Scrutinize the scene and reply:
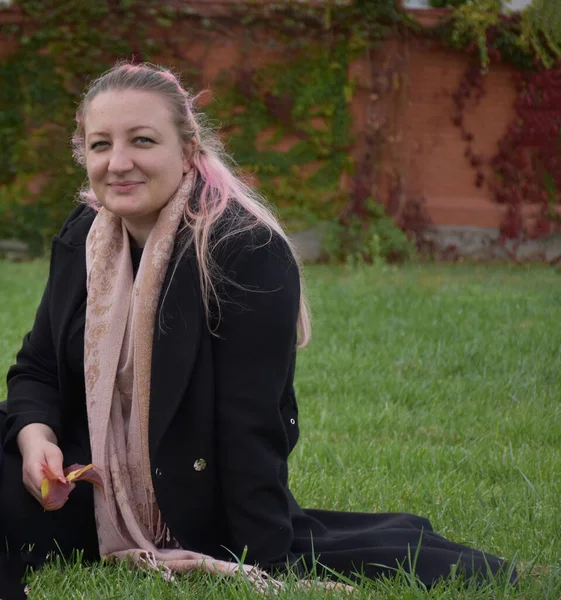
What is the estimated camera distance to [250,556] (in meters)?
2.73

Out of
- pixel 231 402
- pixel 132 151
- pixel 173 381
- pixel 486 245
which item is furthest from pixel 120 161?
pixel 486 245

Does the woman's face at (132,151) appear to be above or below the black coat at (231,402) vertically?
above

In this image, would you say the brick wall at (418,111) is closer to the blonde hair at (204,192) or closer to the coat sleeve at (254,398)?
the blonde hair at (204,192)

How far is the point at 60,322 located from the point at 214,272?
553 millimetres

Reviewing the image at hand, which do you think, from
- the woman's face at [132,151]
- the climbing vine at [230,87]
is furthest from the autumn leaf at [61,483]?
the climbing vine at [230,87]

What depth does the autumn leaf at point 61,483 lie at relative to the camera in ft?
8.98

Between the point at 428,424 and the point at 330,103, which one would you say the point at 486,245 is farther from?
the point at 428,424

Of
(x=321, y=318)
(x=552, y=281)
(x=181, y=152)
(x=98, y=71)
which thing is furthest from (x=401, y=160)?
(x=181, y=152)

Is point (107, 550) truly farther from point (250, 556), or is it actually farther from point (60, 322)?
point (60, 322)

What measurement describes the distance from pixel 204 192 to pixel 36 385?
800 mm

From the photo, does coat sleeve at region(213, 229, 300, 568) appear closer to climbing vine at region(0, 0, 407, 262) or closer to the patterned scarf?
the patterned scarf

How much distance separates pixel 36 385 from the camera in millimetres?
3033

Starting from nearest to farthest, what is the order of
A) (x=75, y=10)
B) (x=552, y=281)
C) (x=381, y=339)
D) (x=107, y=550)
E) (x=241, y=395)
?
(x=241, y=395), (x=107, y=550), (x=381, y=339), (x=552, y=281), (x=75, y=10)

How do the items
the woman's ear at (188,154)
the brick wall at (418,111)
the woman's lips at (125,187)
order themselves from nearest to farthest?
the woman's lips at (125,187) < the woman's ear at (188,154) < the brick wall at (418,111)
